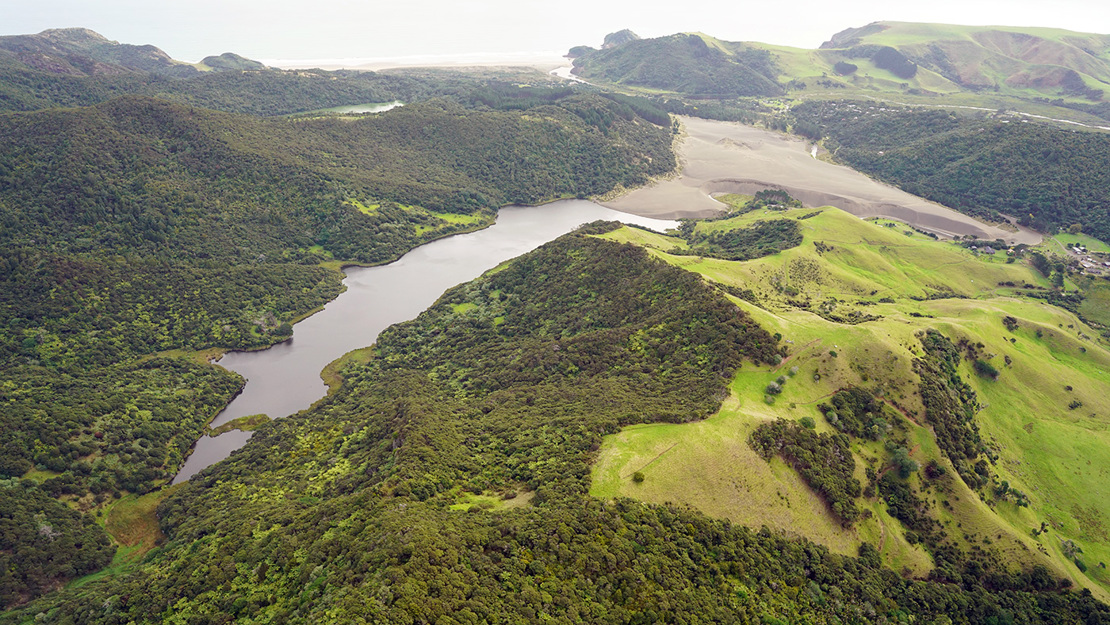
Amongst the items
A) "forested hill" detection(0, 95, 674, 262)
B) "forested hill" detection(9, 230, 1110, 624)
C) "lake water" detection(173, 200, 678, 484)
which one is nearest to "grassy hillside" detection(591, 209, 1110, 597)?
"forested hill" detection(9, 230, 1110, 624)

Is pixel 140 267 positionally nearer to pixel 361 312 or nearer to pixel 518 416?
pixel 361 312

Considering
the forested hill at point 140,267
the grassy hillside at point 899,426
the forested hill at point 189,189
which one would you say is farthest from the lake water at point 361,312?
the grassy hillside at point 899,426

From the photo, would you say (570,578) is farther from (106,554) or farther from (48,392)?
(48,392)

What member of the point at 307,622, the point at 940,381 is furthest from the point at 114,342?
the point at 940,381

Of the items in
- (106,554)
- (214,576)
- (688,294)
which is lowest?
(106,554)

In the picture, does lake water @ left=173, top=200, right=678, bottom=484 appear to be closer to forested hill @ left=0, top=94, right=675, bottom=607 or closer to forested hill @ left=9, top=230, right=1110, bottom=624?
forested hill @ left=0, top=94, right=675, bottom=607

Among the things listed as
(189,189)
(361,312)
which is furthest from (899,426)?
(189,189)
